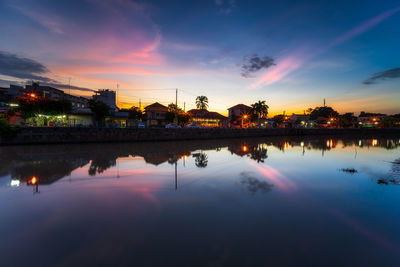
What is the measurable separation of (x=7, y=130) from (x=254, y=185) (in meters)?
31.9

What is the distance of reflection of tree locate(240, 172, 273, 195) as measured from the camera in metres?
8.85

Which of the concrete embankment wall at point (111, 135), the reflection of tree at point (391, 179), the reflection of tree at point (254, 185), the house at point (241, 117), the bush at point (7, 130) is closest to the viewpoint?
the reflection of tree at point (254, 185)

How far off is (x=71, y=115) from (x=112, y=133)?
15.9 m

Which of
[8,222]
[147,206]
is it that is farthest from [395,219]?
[8,222]

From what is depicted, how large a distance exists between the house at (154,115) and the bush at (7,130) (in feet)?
138

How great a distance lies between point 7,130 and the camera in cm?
2394

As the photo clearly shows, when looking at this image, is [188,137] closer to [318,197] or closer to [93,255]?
[318,197]

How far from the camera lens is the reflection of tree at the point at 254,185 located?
8852 millimetres

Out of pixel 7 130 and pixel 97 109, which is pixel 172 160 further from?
pixel 97 109

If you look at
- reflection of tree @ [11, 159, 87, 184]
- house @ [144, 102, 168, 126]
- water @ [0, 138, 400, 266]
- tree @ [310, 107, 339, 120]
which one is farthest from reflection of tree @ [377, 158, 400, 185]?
tree @ [310, 107, 339, 120]

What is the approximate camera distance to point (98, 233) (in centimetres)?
506

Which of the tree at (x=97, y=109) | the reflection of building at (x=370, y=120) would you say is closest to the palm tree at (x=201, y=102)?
the tree at (x=97, y=109)

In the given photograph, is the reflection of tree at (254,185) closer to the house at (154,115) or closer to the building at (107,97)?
the house at (154,115)

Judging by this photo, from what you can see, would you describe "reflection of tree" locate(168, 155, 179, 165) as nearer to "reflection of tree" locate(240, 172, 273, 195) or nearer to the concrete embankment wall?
"reflection of tree" locate(240, 172, 273, 195)
